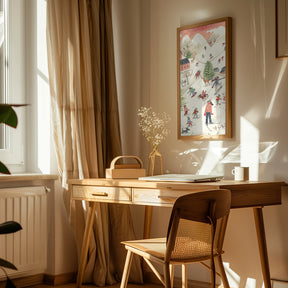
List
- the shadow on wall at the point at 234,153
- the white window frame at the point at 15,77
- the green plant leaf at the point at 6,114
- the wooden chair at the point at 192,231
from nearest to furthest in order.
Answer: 1. the green plant leaf at the point at 6,114
2. the wooden chair at the point at 192,231
3. the shadow on wall at the point at 234,153
4. the white window frame at the point at 15,77

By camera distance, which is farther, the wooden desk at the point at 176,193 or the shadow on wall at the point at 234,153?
the shadow on wall at the point at 234,153

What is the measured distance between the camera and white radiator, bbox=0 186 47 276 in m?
3.03

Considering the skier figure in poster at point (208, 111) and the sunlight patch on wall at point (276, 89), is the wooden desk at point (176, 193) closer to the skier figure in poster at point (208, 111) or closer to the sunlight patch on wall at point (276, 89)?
the sunlight patch on wall at point (276, 89)

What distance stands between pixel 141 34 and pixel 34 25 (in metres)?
0.72

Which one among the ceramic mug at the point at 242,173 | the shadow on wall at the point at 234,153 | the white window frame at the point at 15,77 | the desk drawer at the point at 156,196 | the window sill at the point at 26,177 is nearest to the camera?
the desk drawer at the point at 156,196

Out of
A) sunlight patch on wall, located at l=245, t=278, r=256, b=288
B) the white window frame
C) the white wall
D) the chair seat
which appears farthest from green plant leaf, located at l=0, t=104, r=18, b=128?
the white window frame

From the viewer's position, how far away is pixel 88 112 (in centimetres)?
331

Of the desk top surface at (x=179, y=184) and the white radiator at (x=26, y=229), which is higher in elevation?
the desk top surface at (x=179, y=184)

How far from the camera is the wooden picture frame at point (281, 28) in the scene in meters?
2.79

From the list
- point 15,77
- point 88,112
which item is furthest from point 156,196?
point 15,77

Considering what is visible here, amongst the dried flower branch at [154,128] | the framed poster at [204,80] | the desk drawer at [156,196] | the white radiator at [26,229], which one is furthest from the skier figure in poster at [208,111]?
the white radiator at [26,229]

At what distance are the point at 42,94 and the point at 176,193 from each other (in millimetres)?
1286

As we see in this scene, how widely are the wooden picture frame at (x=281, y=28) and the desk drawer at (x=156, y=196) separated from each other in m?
0.95

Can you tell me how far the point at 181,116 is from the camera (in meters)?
→ 3.26
